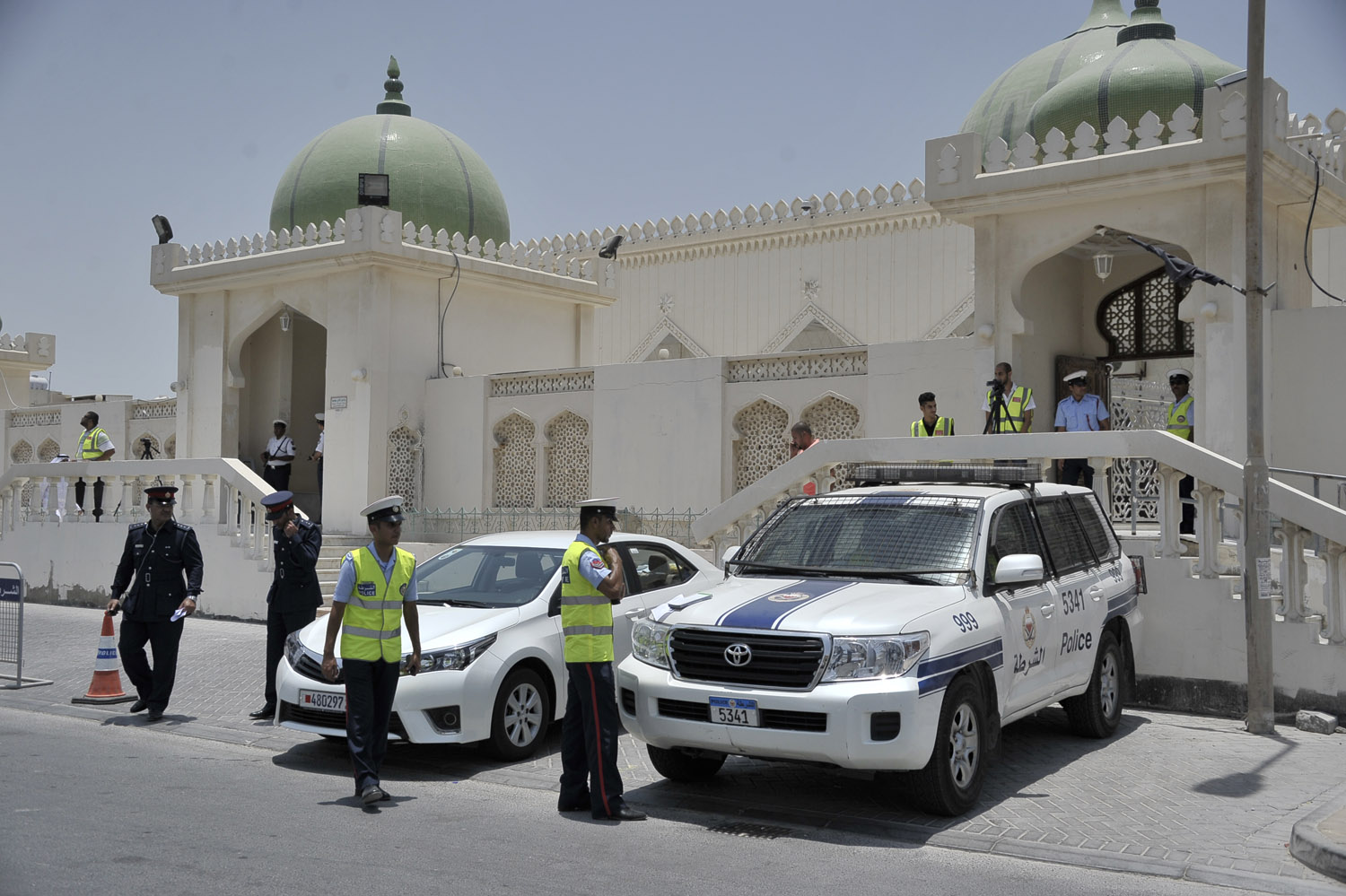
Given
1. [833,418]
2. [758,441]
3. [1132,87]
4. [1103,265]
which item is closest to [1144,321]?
[1103,265]

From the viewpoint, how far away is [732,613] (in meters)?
6.93

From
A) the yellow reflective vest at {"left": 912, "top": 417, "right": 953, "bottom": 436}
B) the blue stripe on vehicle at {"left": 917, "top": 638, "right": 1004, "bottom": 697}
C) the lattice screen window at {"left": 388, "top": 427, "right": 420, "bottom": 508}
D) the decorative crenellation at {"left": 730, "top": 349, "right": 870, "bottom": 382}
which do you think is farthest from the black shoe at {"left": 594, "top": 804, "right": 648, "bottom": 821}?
the lattice screen window at {"left": 388, "top": 427, "right": 420, "bottom": 508}

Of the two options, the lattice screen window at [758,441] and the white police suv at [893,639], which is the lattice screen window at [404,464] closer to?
the lattice screen window at [758,441]

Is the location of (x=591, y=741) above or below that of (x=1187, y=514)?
below

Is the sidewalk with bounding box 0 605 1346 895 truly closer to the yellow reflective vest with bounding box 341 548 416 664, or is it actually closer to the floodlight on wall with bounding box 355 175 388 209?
the yellow reflective vest with bounding box 341 548 416 664

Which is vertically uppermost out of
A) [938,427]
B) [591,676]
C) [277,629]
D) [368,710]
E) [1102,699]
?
[938,427]

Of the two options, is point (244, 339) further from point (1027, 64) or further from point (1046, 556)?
point (1046, 556)

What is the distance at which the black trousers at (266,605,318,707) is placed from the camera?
988cm

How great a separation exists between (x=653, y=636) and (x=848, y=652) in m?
1.25

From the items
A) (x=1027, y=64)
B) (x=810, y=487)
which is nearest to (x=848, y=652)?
(x=810, y=487)

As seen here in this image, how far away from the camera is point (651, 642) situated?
7.25m

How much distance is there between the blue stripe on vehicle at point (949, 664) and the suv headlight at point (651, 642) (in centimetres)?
146

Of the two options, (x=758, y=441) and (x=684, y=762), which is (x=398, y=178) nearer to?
(x=758, y=441)

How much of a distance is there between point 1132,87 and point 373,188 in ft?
36.9
